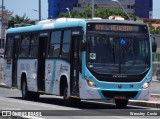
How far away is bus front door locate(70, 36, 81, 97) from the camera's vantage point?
71.5 feet

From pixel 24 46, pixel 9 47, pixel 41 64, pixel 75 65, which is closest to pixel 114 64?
pixel 75 65

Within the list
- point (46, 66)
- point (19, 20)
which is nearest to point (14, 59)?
point (46, 66)

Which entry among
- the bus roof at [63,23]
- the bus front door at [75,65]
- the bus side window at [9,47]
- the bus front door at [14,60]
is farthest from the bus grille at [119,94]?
the bus side window at [9,47]

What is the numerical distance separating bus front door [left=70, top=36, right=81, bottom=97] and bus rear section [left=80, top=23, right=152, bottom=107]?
55 centimetres

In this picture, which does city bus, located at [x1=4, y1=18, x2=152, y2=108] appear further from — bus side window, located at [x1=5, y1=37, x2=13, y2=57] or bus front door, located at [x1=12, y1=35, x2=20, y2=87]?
bus side window, located at [x1=5, y1=37, x2=13, y2=57]

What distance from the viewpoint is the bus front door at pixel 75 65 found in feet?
71.5

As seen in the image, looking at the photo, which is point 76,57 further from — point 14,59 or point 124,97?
point 14,59

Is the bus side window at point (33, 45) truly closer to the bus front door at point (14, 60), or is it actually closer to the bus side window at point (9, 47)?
the bus front door at point (14, 60)

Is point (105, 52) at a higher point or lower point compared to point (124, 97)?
higher

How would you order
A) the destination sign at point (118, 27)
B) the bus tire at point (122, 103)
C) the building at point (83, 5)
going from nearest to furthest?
the destination sign at point (118, 27) → the bus tire at point (122, 103) → the building at point (83, 5)

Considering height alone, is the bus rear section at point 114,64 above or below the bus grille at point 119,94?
above

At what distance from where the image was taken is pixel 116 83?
21219mm

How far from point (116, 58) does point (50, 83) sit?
4.05m

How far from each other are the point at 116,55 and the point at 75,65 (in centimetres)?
168
